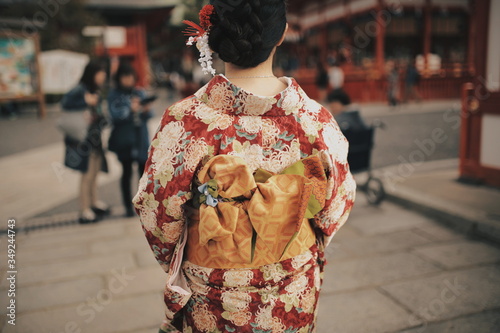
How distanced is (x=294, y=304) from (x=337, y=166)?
0.51m

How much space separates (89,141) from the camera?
14.5 feet

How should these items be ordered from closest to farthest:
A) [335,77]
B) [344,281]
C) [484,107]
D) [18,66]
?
[344,281]
[484,107]
[18,66]
[335,77]

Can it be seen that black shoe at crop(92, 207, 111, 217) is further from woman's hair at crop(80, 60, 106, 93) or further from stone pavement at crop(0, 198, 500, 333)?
woman's hair at crop(80, 60, 106, 93)

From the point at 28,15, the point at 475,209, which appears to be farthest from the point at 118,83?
the point at 28,15

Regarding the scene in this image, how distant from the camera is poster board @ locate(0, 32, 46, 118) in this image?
13055 millimetres

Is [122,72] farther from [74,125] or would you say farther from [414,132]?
[414,132]

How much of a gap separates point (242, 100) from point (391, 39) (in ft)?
58.4

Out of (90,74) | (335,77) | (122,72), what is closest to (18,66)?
(335,77)

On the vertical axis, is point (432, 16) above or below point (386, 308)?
above

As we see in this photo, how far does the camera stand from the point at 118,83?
438 cm

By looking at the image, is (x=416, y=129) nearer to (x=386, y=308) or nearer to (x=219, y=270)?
(x=386, y=308)

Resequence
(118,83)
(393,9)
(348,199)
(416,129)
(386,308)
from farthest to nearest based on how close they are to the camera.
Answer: (393,9)
(416,129)
(118,83)
(386,308)
(348,199)

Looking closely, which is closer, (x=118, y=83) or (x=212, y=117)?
(x=212, y=117)

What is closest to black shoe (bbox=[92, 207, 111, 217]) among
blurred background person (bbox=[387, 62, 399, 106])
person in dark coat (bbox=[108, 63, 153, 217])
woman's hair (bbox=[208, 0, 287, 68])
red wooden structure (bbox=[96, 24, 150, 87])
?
person in dark coat (bbox=[108, 63, 153, 217])
